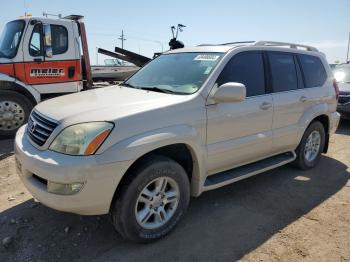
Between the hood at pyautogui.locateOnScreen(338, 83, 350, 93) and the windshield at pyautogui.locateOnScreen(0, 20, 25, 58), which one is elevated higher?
the windshield at pyautogui.locateOnScreen(0, 20, 25, 58)

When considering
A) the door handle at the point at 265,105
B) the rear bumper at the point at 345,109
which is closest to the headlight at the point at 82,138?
the door handle at the point at 265,105

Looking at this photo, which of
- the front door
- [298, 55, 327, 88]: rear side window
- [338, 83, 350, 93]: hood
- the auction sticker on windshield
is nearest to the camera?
the front door

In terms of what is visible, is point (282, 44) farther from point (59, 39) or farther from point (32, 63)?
point (32, 63)

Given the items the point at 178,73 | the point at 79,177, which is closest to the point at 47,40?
the point at 178,73

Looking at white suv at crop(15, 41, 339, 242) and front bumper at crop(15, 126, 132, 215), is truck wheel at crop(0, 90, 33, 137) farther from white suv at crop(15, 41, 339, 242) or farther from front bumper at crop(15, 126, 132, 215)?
front bumper at crop(15, 126, 132, 215)

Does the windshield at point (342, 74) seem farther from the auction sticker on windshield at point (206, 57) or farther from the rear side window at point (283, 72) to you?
the auction sticker on windshield at point (206, 57)

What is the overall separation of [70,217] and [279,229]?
7.09 ft

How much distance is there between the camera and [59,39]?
7289 millimetres

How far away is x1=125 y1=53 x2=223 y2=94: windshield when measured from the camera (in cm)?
355

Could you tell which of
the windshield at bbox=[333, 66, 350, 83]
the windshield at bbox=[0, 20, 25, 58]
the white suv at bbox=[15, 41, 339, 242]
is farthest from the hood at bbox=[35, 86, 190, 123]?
the windshield at bbox=[333, 66, 350, 83]

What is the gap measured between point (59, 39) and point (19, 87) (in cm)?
134

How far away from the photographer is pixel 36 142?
117 inches

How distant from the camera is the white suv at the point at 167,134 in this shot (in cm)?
268

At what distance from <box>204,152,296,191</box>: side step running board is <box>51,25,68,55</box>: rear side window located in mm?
5062
